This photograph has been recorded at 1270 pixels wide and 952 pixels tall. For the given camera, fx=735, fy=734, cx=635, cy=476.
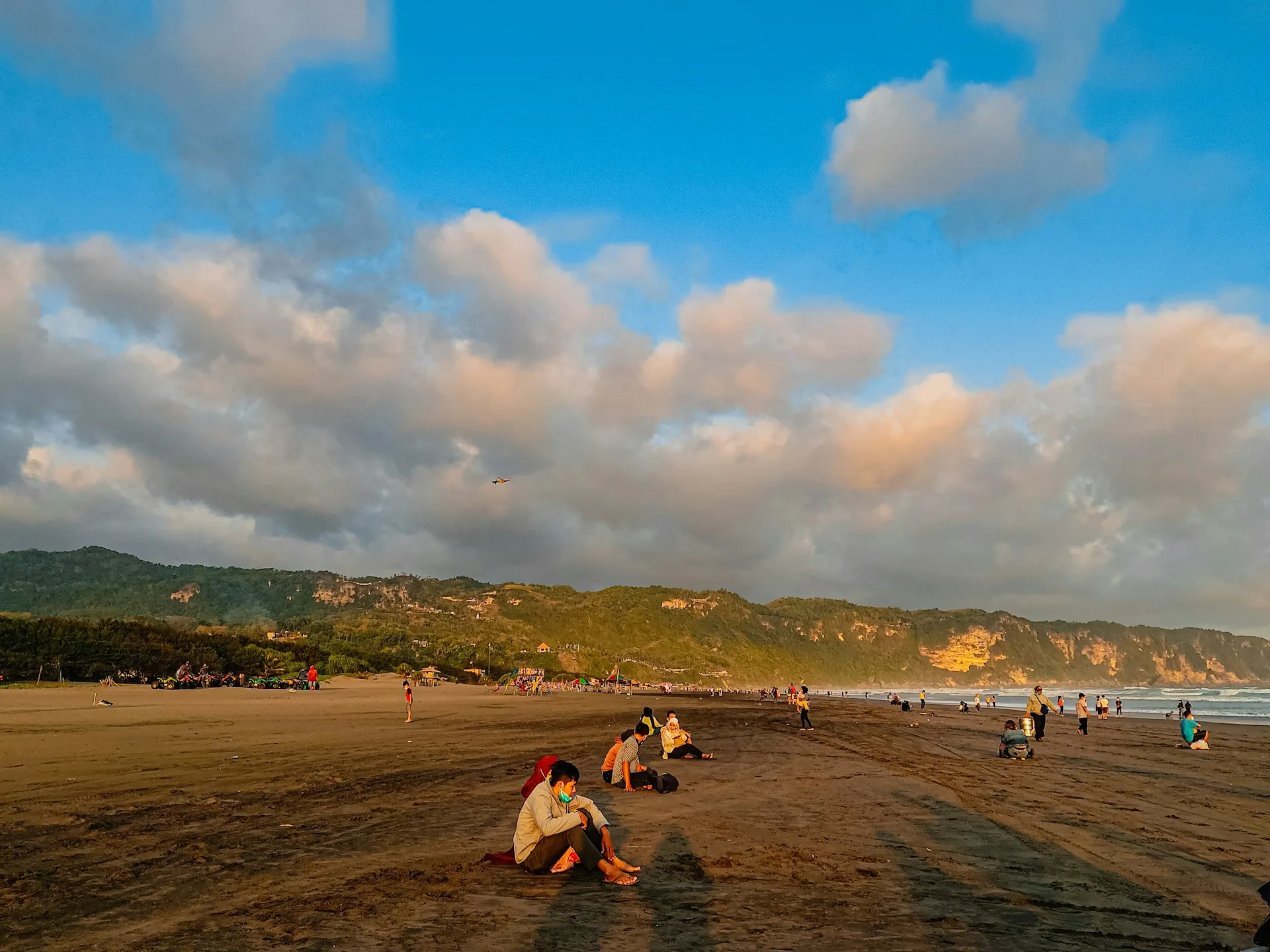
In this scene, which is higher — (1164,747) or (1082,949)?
(1082,949)

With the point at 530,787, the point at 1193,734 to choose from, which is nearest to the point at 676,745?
the point at 530,787

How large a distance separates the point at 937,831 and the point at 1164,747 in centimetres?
2402

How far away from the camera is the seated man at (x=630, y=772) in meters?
15.2

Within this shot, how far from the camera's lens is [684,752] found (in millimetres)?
21547

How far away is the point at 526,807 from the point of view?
8945 mm

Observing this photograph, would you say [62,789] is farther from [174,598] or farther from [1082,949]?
[174,598]

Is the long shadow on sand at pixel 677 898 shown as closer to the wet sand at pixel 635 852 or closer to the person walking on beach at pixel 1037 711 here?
the wet sand at pixel 635 852

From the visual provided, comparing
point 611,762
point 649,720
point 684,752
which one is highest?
point 611,762

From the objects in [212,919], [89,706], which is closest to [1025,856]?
[212,919]

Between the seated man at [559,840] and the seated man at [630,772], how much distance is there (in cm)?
646

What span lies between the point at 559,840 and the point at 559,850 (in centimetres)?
12

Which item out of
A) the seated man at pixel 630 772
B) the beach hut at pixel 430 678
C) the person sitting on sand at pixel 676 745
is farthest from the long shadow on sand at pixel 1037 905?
the beach hut at pixel 430 678

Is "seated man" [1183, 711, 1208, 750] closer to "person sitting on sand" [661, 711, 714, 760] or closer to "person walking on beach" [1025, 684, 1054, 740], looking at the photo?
"person walking on beach" [1025, 684, 1054, 740]

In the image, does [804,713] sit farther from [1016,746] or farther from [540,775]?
[540,775]
